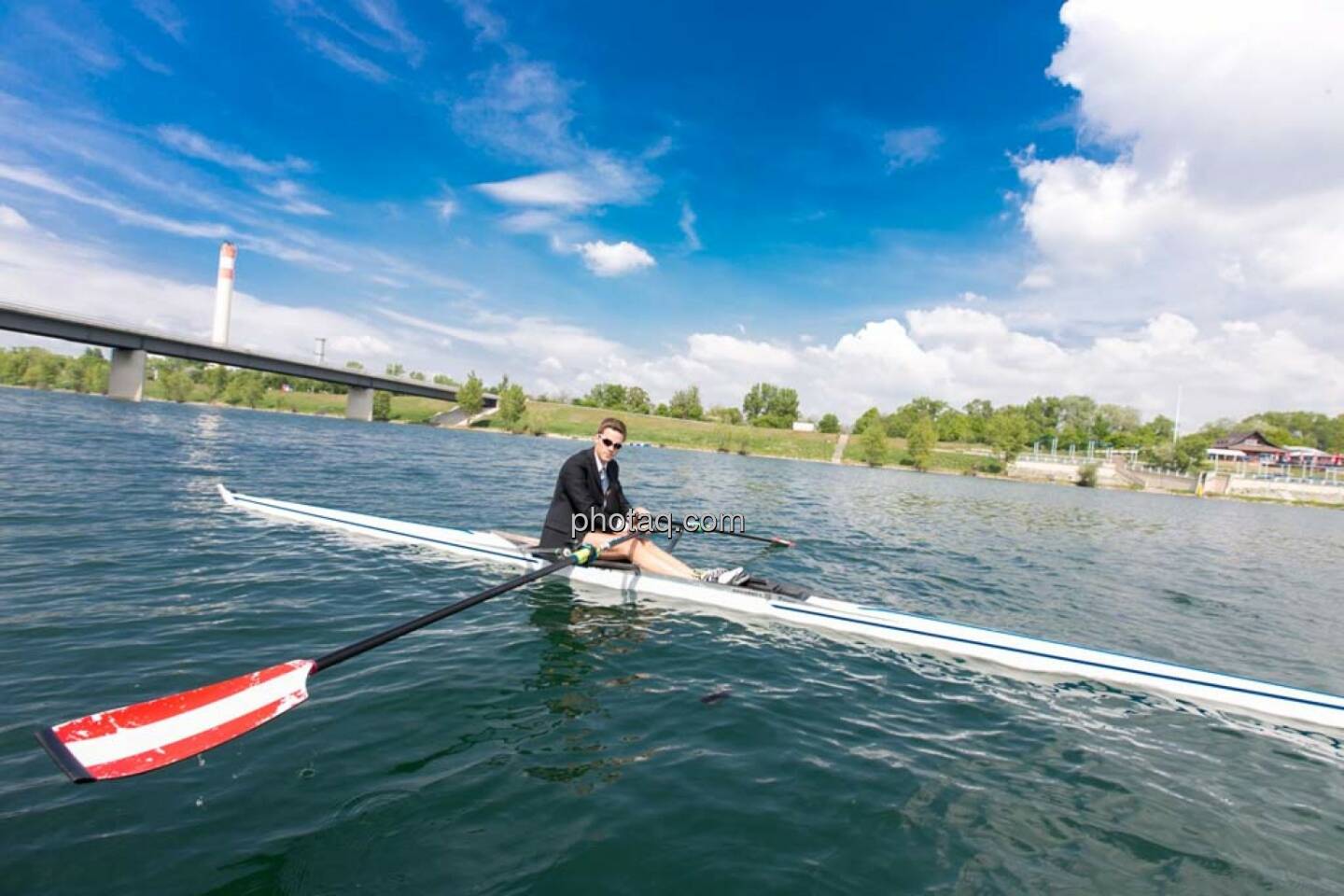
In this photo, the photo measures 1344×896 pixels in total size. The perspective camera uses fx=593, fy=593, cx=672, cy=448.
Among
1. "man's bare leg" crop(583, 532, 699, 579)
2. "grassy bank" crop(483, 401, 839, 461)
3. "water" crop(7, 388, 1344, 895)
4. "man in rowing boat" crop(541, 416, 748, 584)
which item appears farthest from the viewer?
"grassy bank" crop(483, 401, 839, 461)

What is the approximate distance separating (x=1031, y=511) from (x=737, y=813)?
35.5 metres

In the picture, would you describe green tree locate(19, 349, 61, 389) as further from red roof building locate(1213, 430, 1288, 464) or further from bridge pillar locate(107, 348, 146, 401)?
red roof building locate(1213, 430, 1288, 464)

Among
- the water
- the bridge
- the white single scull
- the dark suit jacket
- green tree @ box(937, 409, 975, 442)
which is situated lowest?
the water

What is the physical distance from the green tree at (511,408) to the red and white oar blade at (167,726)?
97.2 m

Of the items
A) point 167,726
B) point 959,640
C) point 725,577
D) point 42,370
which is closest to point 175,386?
point 42,370

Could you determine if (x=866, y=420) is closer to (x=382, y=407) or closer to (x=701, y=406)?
(x=701, y=406)

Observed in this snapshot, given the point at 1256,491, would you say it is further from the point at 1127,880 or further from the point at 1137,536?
the point at 1127,880

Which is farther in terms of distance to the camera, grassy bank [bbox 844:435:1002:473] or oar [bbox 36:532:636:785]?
grassy bank [bbox 844:435:1002:473]

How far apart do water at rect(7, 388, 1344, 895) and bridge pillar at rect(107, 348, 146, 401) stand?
63.9 metres

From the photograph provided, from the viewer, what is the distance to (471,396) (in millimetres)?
99250

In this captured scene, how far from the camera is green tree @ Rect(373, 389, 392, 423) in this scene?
95062 millimetres

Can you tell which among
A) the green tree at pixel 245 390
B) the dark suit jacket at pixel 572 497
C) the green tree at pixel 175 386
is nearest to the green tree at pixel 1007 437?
the dark suit jacket at pixel 572 497

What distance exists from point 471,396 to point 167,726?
101 metres

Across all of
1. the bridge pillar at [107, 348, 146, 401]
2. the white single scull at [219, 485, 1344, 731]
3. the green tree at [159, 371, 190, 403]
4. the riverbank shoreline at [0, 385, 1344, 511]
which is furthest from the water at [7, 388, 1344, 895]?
the green tree at [159, 371, 190, 403]
